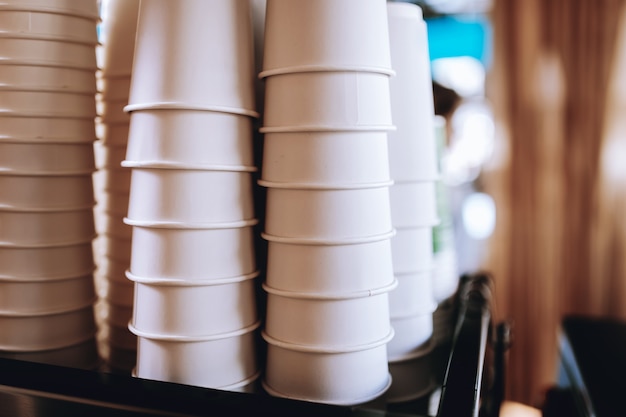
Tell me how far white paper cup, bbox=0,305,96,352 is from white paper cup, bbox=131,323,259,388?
0.16m

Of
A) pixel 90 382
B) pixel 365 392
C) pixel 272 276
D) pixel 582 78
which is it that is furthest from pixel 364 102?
pixel 582 78

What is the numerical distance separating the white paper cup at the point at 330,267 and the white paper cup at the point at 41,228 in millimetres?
312

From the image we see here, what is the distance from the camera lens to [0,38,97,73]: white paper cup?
67 centimetres

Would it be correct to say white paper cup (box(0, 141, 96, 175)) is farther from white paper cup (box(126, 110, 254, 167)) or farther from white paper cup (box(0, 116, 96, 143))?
white paper cup (box(126, 110, 254, 167))

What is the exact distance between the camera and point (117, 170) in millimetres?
752

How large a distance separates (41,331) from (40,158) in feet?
0.79

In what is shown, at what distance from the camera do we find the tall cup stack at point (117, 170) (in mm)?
740

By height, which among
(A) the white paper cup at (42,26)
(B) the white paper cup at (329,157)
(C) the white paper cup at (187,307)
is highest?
(A) the white paper cup at (42,26)

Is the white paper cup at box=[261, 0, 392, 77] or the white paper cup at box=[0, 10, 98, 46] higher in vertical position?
the white paper cup at box=[0, 10, 98, 46]

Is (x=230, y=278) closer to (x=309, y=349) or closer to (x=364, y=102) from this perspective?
(x=309, y=349)

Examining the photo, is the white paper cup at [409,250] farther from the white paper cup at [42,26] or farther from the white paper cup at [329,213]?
the white paper cup at [42,26]

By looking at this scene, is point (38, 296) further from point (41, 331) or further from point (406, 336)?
point (406, 336)

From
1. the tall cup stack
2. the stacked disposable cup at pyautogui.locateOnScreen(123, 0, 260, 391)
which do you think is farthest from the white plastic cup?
the tall cup stack

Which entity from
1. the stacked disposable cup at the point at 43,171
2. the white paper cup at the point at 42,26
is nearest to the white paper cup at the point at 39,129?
the stacked disposable cup at the point at 43,171
